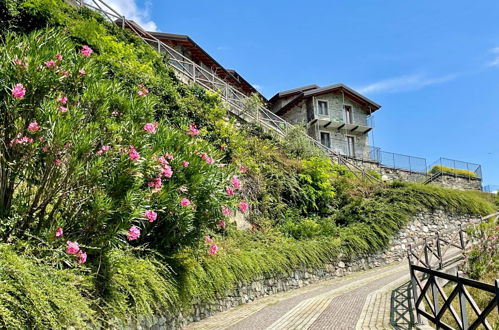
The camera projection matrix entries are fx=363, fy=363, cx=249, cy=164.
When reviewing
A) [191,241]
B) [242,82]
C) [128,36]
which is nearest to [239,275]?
[191,241]

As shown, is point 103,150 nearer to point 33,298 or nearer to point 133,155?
point 133,155

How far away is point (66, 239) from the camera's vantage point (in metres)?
4.55

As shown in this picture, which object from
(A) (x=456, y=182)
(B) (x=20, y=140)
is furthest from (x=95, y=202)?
(A) (x=456, y=182)

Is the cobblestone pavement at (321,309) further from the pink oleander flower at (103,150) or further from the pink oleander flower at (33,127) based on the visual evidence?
the pink oleander flower at (33,127)

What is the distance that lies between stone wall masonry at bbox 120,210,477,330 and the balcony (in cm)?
1371

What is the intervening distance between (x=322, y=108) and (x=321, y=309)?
2390 centimetres

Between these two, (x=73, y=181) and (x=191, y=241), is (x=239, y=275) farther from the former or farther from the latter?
(x=73, y=181)

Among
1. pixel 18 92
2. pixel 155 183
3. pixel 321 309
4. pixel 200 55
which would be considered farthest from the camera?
pixel 200 55

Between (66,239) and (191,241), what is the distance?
6.99 feet

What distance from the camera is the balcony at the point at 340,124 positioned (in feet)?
93.9

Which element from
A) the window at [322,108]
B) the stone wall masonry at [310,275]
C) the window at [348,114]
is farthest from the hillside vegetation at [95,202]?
the window at [348,114]

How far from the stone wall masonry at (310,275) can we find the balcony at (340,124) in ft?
45.0

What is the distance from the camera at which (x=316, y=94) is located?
29.1 metres

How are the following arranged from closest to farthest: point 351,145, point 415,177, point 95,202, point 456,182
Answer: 1. point 95,202
2. point 415,177
3. point 456,182
4. point 351,145
